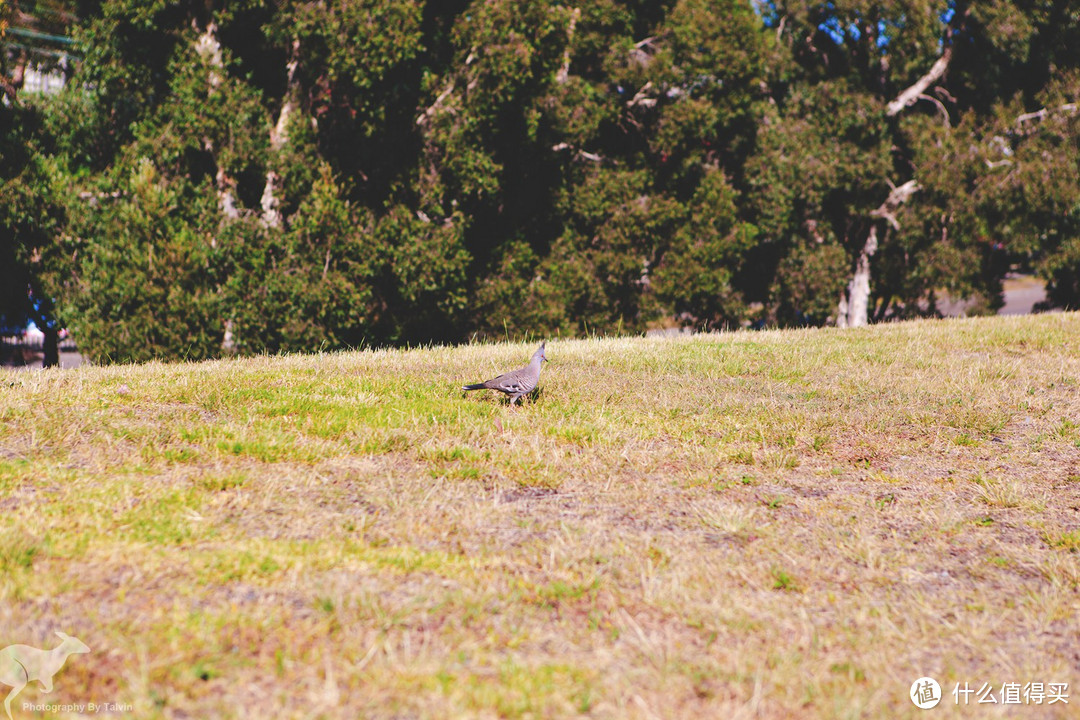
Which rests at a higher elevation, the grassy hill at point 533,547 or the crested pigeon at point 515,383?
the crested pigeon at point 515,383

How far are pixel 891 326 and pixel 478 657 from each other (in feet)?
44.5

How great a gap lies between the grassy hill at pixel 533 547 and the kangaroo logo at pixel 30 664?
5cm

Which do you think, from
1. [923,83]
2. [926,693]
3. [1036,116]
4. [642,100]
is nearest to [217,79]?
[642,100]

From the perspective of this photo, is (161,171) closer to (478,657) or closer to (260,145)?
(260,145)

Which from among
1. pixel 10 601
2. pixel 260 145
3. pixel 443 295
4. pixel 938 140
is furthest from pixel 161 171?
pixel 938 140

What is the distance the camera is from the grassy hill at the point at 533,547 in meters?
3.62

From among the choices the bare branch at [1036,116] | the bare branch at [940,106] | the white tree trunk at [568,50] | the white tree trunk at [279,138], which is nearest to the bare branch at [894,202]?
the bare branch at [940,106]

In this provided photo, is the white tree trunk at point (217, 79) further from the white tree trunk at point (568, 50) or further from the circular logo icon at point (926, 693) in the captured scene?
the circular logo icon at point (926, 693)

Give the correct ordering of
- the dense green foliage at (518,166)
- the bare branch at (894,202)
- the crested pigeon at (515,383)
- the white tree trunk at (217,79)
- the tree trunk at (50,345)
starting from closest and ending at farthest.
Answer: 1. the crested pigeon at (515,383)
2. the dense green foliage at (518,166)
3. the white tree trunk at (217,79)
4. the tree trunk at (50,345)
5. the bare branch at (894,202)

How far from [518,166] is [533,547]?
1635 centimetres

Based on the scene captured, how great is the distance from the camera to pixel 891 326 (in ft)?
50.6

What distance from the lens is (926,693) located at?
3.68 metres

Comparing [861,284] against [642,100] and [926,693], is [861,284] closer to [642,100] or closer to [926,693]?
[642,100]

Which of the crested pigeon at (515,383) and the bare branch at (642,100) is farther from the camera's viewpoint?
the bare branch at (642,100)
